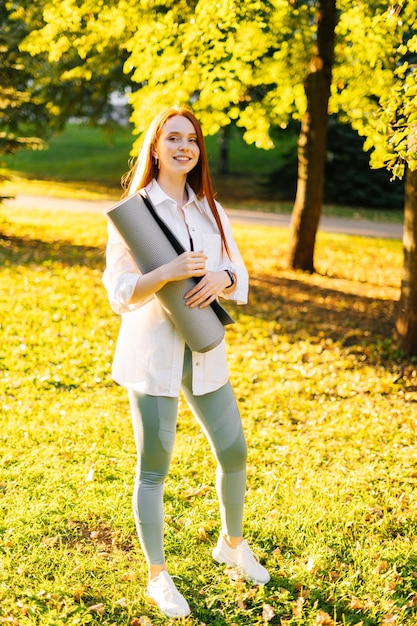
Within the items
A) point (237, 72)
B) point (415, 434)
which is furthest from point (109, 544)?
point (237, 72)

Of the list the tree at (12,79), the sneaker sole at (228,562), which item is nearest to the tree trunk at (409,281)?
the sneaker sole at (228,562)

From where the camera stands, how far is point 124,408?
5.60m

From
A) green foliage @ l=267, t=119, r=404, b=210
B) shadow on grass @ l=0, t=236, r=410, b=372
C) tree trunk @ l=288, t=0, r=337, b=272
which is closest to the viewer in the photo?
shadow on grass @ l=0, t=236, r=410, b=372

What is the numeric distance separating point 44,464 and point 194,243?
221cm

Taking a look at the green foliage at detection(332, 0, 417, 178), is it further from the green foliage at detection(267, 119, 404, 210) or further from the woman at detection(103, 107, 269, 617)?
the green foliage at detection(267, 119, 404, 210)

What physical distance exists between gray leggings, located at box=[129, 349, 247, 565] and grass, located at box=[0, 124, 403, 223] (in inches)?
502

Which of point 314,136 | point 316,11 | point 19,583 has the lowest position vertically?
point 19,583

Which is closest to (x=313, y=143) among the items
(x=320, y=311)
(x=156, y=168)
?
(x=320, y=311)

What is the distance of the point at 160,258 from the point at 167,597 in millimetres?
1491

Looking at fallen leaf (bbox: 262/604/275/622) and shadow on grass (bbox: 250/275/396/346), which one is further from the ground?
shadow on grass (bbox: 250/275/396/346)

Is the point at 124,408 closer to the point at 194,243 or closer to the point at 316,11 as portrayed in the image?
the point at 194,243

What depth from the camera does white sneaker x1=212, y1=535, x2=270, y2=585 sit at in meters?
3.33

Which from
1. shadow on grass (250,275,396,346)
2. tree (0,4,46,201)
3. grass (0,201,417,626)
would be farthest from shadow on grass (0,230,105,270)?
shadow on grass (250,275,396,346)

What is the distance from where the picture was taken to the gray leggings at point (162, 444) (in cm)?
286
